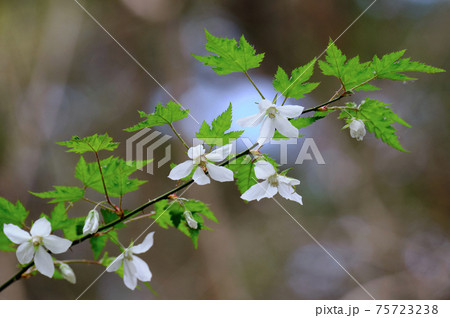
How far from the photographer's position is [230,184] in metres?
4.74

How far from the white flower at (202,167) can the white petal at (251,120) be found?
0.06 meters

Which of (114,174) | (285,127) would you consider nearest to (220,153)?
(285,127)

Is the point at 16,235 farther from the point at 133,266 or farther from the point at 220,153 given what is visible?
the point at 220,153

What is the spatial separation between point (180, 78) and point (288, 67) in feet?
4.53

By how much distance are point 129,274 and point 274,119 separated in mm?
481

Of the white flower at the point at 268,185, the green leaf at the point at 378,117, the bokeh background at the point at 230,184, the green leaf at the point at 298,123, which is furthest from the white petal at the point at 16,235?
the bokeh background at the point at 230,184

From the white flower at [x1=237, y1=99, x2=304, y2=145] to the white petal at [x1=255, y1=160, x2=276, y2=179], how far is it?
0.04m

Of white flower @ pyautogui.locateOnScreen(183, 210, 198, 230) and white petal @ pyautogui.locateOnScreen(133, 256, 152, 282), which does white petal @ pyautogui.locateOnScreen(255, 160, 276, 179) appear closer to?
white flower @ pyautogui.locateOnScreen(183, 210, 198, 230)

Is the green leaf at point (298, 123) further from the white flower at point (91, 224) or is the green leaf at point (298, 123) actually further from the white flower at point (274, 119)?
the white flower at point (91, 224)

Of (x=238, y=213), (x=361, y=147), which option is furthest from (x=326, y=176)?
(x=238, y=213)

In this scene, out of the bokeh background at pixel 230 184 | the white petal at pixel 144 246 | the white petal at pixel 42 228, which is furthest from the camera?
the bokeh background at pixel 230 184

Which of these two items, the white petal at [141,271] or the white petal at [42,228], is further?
the white petal at [141,271]

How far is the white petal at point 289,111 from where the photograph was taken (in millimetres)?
768

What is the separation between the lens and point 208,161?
79cm
